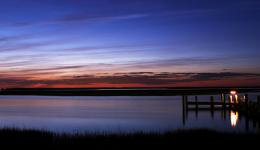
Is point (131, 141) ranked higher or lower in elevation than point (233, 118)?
higher

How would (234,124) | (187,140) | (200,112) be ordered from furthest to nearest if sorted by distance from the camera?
(200,112) → (234,124) → (187,140)

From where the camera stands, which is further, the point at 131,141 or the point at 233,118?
the point at 233,118

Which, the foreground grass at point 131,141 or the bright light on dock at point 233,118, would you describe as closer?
the foreground grass at point 131,141

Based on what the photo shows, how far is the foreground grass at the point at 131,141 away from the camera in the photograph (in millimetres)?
14930

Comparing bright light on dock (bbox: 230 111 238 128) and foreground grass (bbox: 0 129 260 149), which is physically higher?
foreground grass (bbox: 0 129 260 149)

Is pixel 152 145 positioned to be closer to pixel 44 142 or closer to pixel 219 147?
pixel 219 147

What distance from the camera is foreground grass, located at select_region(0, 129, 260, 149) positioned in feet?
49.0

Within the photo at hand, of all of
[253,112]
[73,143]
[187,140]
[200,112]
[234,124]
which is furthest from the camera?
[200,112]

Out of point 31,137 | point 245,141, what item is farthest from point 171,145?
point 31,137

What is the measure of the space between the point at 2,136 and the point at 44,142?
3365 mm

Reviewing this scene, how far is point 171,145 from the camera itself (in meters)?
15.2

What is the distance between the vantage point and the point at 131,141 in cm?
1652

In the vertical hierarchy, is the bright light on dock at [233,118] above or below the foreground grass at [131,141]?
below

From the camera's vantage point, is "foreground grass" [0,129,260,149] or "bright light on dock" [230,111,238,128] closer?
"foreground grass" [0,129,260,149]
